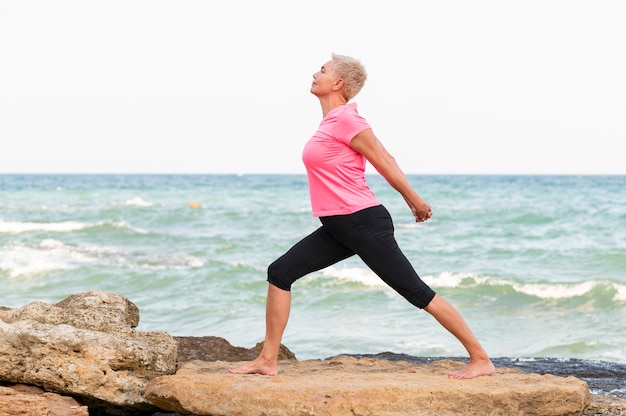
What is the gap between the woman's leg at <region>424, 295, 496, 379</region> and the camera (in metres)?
4.79

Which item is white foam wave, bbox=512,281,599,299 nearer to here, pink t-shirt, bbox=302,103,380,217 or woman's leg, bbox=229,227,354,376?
woman's leg, bbox=229,227,354,376

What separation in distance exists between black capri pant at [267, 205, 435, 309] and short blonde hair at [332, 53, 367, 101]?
2.28ft

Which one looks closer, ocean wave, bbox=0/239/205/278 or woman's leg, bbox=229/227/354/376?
woman's leg, bbox=229/227/354/376

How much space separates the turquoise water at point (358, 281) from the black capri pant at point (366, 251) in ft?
15.0

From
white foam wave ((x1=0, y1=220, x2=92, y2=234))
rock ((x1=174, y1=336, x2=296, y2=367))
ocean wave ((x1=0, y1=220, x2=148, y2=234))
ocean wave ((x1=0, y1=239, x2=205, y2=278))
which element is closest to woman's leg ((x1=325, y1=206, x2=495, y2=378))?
rock ((x1=174, y1=336, x2=296, y2=367))

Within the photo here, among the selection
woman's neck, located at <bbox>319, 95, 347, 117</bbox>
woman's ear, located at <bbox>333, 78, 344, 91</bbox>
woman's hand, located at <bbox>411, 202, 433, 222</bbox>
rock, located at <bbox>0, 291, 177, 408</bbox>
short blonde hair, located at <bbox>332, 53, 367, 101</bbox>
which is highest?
short blonde hair, located at <bbox>332, 53, 367, 101</bbox>

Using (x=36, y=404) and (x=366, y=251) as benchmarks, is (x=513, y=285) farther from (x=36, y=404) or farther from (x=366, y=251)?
(x=36, y=404)

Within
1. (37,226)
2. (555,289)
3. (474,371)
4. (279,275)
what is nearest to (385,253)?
(279,275)

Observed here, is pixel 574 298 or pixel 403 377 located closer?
pixel 403 377

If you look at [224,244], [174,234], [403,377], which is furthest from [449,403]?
[174,234]

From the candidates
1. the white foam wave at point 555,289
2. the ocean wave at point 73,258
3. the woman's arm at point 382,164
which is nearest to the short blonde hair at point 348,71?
the woman's arm at point 382,164

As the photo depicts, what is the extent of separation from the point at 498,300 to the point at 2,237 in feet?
50.9

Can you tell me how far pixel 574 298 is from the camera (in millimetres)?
13227

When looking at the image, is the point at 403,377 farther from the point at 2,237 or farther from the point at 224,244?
the point at 2,237
